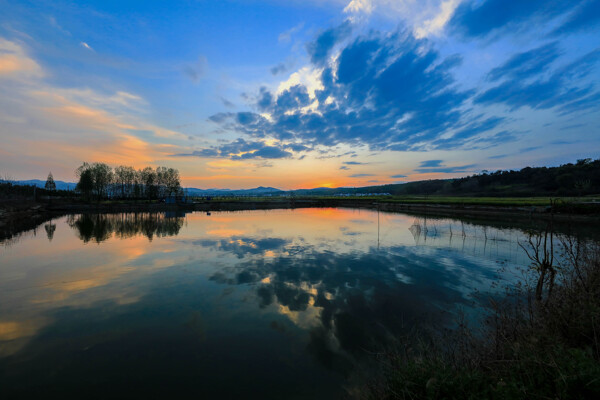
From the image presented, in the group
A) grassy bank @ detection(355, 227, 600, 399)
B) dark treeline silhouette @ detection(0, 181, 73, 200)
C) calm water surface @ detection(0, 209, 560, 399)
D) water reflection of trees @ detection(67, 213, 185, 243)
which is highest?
dark treeline silhouette @ detection(0, 181, 73, 200)

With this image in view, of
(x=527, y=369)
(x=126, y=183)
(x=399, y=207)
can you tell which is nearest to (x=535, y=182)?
(x=399, y=207)

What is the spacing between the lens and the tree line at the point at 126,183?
87.0 meters

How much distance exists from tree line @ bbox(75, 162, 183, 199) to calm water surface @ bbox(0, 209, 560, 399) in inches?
3306

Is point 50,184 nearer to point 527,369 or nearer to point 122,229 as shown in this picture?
point 122,229

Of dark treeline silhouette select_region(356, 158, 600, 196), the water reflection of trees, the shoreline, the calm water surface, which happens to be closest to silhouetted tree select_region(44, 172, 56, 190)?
the shoreline

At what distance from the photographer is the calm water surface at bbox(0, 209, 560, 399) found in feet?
21.0

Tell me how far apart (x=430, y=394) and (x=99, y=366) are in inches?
328

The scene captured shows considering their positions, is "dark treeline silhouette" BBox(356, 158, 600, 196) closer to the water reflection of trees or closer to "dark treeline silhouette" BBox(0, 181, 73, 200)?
the water reflection of trees

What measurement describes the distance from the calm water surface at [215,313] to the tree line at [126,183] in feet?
276

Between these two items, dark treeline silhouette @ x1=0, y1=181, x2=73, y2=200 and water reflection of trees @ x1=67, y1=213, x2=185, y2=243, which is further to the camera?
dark treeline silhouette @ x1=0, y1=181, x2=73, y2=200

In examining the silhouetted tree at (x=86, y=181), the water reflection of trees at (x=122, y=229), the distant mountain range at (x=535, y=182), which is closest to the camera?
the water reflection of trees at (x=122, y=229)

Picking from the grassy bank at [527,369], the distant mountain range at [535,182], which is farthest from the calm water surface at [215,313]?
the distant mountain range at [535,182]

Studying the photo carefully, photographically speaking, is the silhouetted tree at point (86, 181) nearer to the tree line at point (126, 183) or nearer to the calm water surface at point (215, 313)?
the tree line at point (126, 183)

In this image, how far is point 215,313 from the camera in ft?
32.1
